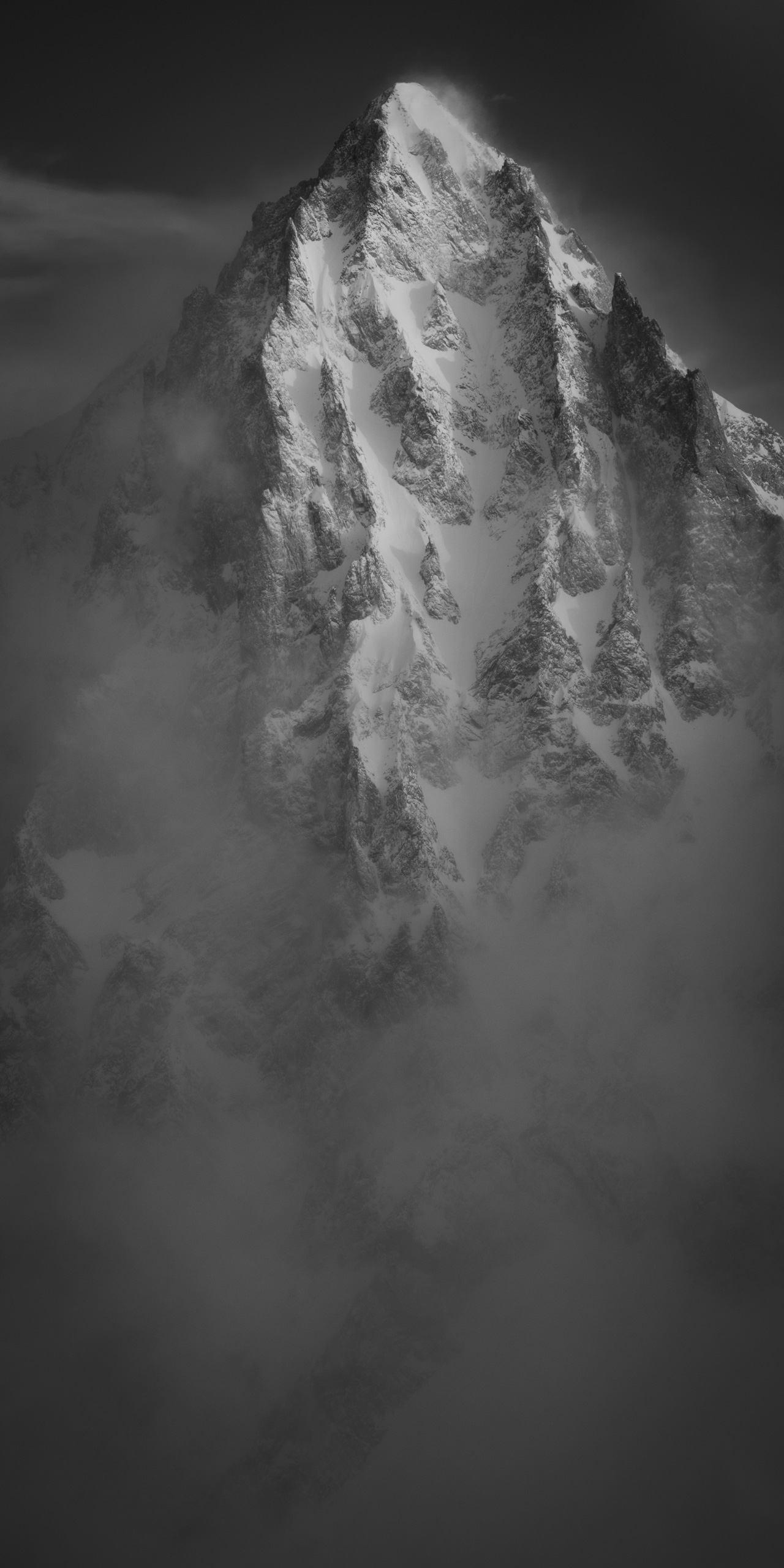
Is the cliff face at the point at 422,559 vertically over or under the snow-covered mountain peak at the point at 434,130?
under

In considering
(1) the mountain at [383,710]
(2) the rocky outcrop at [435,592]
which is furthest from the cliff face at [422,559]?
(1) the mountain at [383,710]

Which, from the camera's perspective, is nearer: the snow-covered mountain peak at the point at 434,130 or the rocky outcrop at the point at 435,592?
the rocky outcrop at the point at 435,592

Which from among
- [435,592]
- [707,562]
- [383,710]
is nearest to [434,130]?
[435,592]

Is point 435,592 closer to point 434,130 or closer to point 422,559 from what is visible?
point 422,559

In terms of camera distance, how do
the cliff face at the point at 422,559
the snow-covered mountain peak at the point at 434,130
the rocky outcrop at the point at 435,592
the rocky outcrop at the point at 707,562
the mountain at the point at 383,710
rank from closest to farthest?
the mountain at the point at 383,710
the cliff face at the point at 422,559
the rocky outcrop at the point at 707,562
the rocky outcrop at the point at 435,592
the snow-covered mountain peak at the point at 434,130

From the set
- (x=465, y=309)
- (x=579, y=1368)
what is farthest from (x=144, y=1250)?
(x=465, y=309)

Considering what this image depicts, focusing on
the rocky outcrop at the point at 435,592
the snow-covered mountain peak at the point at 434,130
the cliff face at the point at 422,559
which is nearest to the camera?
the cliff face at the point at 422,559

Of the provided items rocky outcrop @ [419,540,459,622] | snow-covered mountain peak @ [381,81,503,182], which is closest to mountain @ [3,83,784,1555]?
rocky outcrop @ [419,540,459,622]

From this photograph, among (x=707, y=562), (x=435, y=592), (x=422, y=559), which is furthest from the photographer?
(x=422, y=559)

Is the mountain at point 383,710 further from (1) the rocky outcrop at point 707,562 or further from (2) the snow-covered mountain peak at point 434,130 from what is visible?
(2) the snow-covered mountain peak at point 434,130

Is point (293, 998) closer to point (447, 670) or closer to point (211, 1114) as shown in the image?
point (211, 1114)
